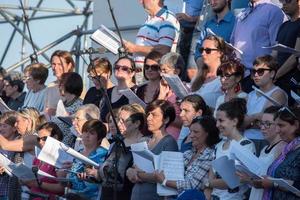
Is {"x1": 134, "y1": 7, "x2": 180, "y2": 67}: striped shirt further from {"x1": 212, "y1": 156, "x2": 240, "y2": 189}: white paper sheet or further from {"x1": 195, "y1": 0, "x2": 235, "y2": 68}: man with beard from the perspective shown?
{"x1": 212, "y1": 156, "x2": 240, "y2": 189}: white paper sheet

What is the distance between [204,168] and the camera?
913 cm

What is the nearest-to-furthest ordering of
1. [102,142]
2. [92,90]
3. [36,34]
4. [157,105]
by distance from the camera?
1. [157,105]
2. [102,142]
3. [92,90]
4. [36,34]

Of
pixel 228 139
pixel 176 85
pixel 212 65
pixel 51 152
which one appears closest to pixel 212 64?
pixel 212 65

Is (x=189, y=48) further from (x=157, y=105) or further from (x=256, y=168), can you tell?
(x=256, y=168)

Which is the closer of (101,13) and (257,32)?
(257,32)

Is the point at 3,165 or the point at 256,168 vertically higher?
the point at 256,168

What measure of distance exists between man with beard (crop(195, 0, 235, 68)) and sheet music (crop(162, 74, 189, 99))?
2.24 feet

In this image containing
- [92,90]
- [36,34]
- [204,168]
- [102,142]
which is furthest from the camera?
[36,34]

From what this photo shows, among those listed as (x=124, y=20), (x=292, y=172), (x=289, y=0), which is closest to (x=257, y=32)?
(x=289, y=0)

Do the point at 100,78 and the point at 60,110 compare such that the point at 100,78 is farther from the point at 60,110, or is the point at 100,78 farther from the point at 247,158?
the point at 247,158

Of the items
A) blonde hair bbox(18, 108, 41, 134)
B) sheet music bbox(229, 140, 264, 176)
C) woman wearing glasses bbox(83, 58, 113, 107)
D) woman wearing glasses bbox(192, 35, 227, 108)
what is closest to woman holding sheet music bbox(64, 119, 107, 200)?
woman wearing glasses bbox(192, 35, 227, 108)

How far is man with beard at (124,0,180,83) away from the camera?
37.7 feet

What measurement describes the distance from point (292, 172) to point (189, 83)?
2.77m

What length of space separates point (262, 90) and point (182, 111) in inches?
29.8
